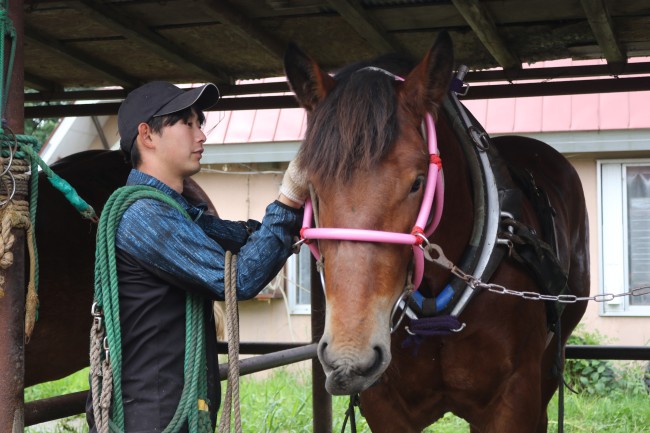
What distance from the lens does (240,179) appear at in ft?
32.5

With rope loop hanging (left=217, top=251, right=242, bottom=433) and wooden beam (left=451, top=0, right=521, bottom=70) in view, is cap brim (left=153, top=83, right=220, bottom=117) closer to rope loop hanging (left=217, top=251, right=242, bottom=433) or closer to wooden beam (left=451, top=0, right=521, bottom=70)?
rope loop hanging (left=217, top=251, right=242, bottom=433)

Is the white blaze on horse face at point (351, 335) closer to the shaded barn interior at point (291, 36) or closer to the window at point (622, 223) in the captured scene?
the shaded barn interior at point (291, 36)

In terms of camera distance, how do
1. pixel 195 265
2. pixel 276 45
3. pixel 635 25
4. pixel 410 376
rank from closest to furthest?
pixel 195 265 → pixel 410 376 → pixel 635 25 → pixel 276 45

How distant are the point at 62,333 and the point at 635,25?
9.32ft

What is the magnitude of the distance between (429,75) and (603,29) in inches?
50.5

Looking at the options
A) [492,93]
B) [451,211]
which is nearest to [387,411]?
[451,211]

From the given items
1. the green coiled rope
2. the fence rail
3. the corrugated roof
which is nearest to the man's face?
the green coiled rope

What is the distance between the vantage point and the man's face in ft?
7.48

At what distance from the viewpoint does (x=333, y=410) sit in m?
6.53

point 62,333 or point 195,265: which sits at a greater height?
point 195,265

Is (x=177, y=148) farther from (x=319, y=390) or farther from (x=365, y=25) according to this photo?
(x=319, y=390)

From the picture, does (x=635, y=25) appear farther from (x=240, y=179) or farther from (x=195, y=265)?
(x=240, y=179)

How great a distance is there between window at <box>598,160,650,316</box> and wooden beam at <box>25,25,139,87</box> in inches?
231

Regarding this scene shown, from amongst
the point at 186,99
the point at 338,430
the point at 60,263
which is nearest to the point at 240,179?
the point at 338,430
